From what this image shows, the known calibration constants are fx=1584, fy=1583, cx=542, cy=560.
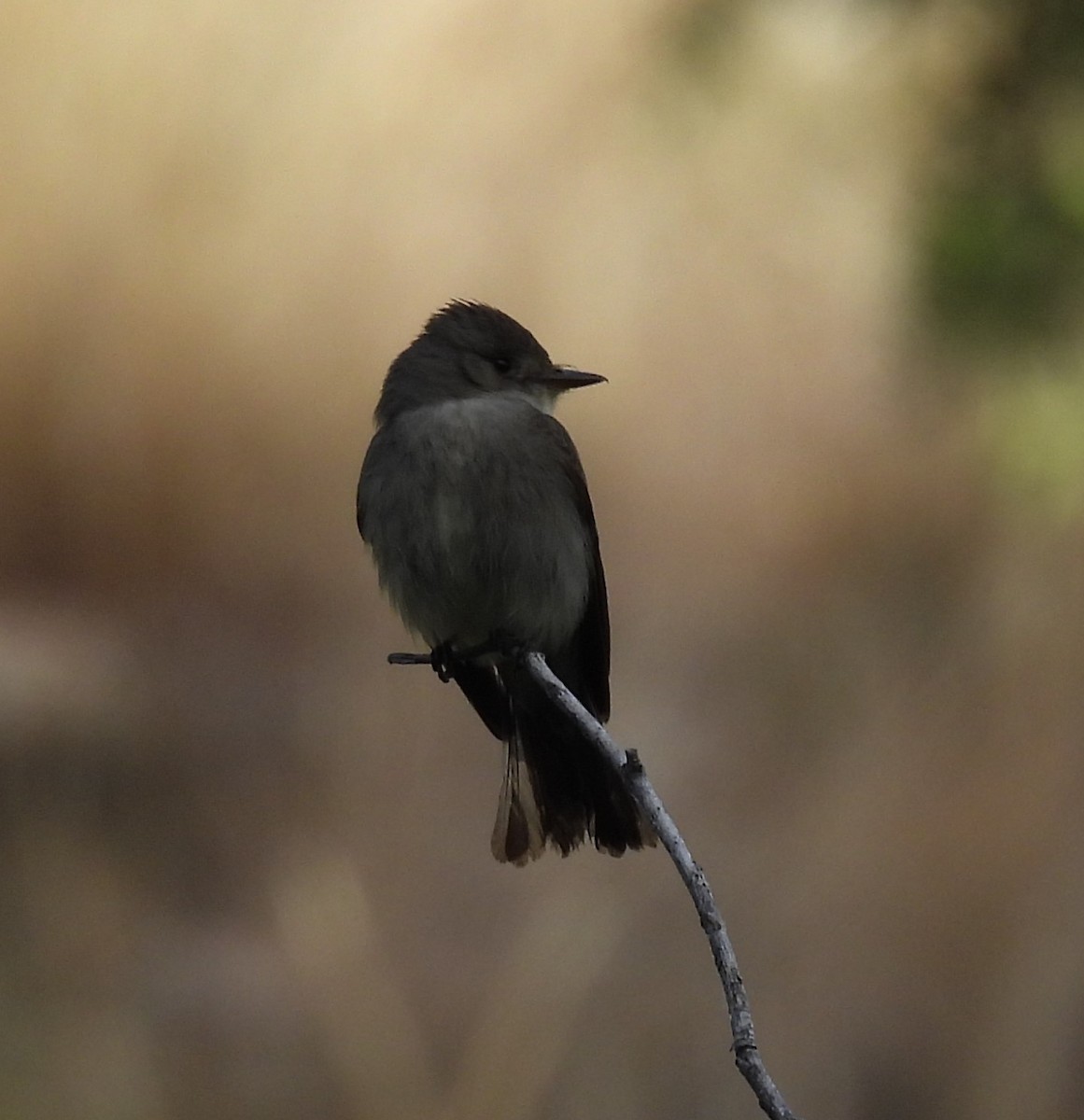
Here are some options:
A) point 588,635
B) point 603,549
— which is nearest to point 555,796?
point 588,635

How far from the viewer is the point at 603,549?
9.90 feet

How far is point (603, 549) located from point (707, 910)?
149 cm

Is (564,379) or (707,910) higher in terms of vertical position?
(564,379)

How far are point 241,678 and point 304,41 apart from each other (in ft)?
4.07

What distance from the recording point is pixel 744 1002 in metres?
1.48

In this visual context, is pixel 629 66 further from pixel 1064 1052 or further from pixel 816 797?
pixel 1064 1052

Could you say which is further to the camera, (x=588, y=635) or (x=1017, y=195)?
(x=1017, y=195)

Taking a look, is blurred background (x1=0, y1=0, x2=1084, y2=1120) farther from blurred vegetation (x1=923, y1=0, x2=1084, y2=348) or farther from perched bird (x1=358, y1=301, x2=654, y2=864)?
perched bird (x1=358, y1=301, x2=654, y2=864)

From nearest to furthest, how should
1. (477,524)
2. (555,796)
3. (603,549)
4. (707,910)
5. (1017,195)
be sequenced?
(707,910) → (477,524) → (555,796) → (603,549) → (1017,195)

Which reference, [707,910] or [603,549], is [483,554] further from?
[707,910]

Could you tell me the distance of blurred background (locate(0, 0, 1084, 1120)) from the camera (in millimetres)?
2734

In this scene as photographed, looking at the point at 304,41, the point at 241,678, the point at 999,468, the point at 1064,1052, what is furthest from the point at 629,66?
the point at 1064,1052

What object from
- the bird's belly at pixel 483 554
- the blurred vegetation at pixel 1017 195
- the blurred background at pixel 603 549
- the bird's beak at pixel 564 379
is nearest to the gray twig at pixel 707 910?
the bird's belly at pixel 483 554

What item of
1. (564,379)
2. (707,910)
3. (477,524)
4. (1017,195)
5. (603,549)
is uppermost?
(1017,195)
